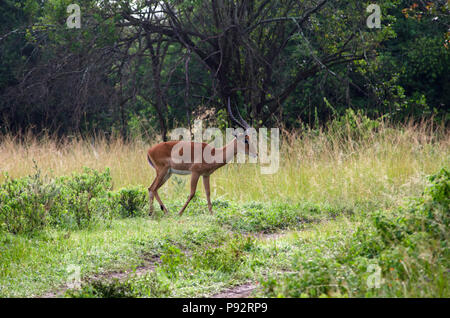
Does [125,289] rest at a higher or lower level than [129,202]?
higher

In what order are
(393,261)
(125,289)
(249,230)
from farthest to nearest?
(249,230) → (125,289) → (393,261)

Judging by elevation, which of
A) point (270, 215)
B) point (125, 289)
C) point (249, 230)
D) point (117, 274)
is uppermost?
point (125, 289)

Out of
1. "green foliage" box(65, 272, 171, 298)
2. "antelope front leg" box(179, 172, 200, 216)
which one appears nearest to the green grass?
"green foliage" box(65, 272, 171, 298)

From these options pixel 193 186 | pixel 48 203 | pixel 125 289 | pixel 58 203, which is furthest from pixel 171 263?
pixel 193 186

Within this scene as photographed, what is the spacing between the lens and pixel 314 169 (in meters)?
9.90

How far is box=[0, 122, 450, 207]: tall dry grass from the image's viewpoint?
896 centimetres

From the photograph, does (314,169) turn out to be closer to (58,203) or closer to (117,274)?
(58,203)

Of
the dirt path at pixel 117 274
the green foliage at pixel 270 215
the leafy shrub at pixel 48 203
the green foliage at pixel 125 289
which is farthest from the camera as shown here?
the green foliage at pixel 270 215

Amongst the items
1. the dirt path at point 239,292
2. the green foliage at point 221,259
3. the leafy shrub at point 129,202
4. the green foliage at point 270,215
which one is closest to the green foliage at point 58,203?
the leafy shrub at point 129,202

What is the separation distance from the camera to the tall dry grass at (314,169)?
8.96m

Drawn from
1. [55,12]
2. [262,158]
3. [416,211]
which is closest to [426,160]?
[262,158]

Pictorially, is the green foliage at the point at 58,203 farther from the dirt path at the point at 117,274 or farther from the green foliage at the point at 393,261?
the green foliage at the point at 393,261

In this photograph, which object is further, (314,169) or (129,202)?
(314,169)
